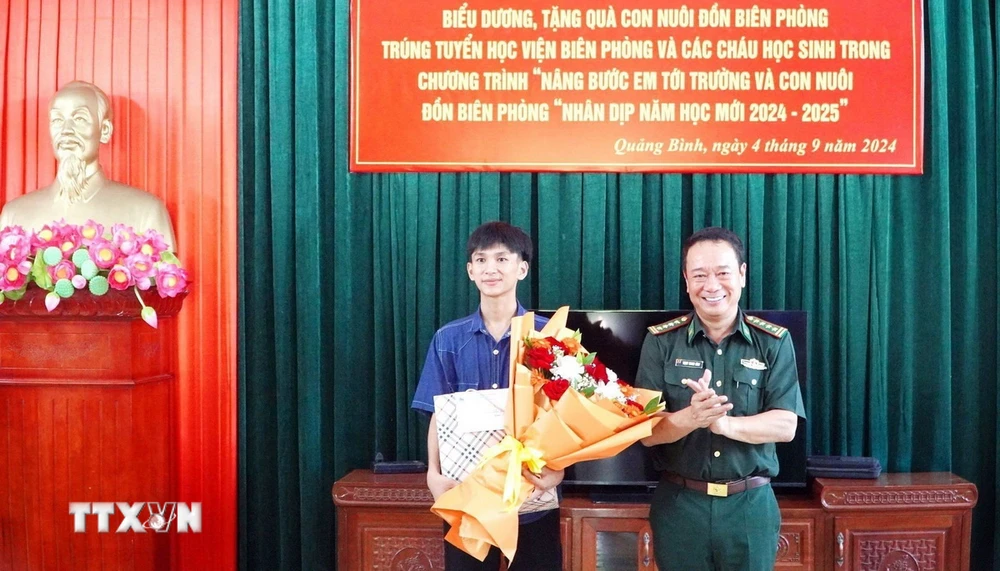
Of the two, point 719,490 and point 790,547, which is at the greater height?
point 719,490

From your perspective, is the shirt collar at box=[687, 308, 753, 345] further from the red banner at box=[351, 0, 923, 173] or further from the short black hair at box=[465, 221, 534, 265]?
the red banner at box=[351, 0, 923, 173]

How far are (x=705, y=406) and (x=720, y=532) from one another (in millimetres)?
393

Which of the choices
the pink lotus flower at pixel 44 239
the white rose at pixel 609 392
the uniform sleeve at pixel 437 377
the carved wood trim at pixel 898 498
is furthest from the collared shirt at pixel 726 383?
the pink lotus flower at pixel 44 239

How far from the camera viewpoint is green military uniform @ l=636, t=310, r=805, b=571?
5.98 ft

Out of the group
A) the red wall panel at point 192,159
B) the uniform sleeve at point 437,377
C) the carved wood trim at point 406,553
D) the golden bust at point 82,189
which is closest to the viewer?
the uniform sleeve at point 437,377

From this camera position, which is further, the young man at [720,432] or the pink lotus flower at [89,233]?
the pink lotus flower at [89,233]

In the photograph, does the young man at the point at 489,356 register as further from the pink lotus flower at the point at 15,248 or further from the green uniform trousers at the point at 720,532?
the pink lotus flower at the point at 15,248

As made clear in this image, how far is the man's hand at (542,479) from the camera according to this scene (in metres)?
1.75

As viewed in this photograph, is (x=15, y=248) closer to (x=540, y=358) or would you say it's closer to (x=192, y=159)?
(x=192, y=159)

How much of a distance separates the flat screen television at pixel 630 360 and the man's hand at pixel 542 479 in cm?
86

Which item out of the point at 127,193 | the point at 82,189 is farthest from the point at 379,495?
the point at 82,189

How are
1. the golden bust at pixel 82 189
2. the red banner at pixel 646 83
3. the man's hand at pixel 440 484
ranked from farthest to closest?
→ the red banner at pixel 646 83 → the golden bust at pixel 82 189 → the man's hand at pixel 440 484

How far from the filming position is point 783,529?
256 centimetres

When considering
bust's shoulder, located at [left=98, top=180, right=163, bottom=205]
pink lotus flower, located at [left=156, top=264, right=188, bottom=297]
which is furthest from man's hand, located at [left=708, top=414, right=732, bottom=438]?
bust's shoulder, located at [left=98, top=180, right=163, bottom=205]
